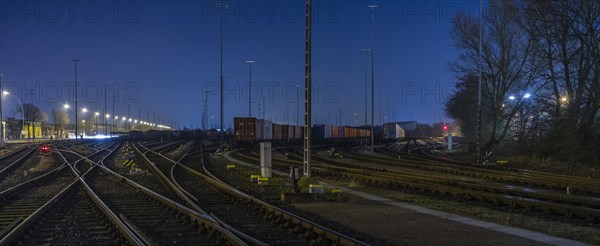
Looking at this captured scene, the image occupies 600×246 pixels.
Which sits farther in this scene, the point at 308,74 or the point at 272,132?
the point at 272,132

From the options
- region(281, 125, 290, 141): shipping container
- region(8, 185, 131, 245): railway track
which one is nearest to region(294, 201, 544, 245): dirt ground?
region(8, 185, 131, 245): railway track

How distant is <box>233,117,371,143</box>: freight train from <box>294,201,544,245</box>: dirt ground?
44010 mm

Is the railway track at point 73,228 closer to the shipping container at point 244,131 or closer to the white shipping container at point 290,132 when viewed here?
the shipping container at point 244,131

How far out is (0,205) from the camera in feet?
53.6

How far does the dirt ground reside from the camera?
34.9ft

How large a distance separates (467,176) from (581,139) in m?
8.60

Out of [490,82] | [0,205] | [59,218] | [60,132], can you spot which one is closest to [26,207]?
[0,205]

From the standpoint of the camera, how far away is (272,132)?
2650 inches

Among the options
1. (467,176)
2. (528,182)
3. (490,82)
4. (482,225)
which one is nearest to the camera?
(482,225)

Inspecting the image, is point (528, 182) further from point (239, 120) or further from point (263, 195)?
point (239, 120)

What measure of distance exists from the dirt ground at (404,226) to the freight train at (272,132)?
44.0 metres

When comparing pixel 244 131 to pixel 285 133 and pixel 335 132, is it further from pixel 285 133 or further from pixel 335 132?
pixel 335 132

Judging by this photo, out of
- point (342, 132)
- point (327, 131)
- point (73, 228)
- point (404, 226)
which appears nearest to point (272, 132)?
point (327, 131)

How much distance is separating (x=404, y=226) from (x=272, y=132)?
5521cm
